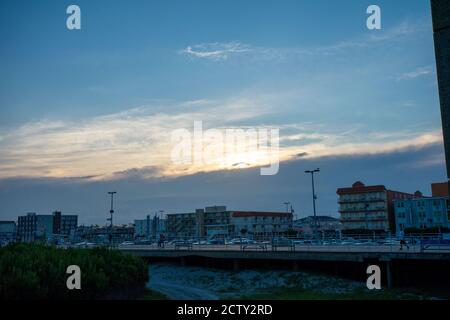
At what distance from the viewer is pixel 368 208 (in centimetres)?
12044

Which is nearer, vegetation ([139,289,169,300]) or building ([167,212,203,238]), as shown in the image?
vegetation ([139,289,169,300])

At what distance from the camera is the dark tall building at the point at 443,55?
26975 mm

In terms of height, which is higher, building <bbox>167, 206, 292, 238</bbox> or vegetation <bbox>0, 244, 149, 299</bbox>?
building <bbox>167, 206, 292, 238</bbox>

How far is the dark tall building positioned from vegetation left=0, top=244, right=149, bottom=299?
2003cm

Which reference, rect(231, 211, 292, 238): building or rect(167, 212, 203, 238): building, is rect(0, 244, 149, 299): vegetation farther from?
rect(167, 212, 203, 238): building

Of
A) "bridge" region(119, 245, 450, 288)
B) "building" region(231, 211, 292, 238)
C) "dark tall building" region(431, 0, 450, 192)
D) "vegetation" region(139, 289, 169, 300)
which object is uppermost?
"dark tall building" region(431, 0, 450, 192)

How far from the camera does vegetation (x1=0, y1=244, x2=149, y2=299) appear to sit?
1914 centimetres

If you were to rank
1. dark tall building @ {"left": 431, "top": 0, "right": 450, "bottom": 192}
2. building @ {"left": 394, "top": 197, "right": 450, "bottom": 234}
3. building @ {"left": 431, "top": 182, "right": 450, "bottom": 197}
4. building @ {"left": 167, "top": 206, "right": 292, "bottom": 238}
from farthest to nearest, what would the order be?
building @ {"left": 167, "top": 206, "right": 292, "bottom": 238}, building @ {"left": 431, "top": 182, "right": 450, "bottom": 197}, building @ {"left": 394, "top": 197, "right": 450, "bottom": 234}, dark tall building @ {"left": 431, "top": 0, "right": 450, "bottom": 192}

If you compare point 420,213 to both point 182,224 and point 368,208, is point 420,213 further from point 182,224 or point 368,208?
point 182,224

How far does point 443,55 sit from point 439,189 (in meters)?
105

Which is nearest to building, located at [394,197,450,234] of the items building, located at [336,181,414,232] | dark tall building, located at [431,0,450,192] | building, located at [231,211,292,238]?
building, located at [336,181,414,232]

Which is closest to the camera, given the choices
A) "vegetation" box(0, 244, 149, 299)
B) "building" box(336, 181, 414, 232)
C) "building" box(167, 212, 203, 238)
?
"vegetation" box(0, 244, 149, 299)
